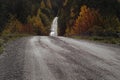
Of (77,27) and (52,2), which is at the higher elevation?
(52,2)

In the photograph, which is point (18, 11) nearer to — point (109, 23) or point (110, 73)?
point (109, 23)

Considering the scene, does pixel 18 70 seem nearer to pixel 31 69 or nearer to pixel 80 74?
pixel 31 69

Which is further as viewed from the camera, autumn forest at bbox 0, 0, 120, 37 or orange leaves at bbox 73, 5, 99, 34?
orange leaves at bbox 73, 5, 99, 34

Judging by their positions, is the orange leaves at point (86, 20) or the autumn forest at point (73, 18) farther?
the orange leaves at point (86, 20)

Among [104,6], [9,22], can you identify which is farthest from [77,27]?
[9,22]

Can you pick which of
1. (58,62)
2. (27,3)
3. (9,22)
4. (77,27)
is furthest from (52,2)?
(58,62)

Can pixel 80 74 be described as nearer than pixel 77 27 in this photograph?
Yes

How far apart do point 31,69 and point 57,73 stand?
126cm

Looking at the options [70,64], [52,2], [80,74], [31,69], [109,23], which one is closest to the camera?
[80,74]

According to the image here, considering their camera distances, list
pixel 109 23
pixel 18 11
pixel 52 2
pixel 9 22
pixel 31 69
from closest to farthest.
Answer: pixel 31 69 < pixel 109 23 < pixel 9 22 < pixel 18 11 < pixel 52 2

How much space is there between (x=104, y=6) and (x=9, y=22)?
1200 inches

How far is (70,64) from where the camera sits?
30.0 feet

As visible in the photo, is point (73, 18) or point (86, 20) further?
point (73, 18)

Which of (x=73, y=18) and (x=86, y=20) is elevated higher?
(x=73, y=18)
